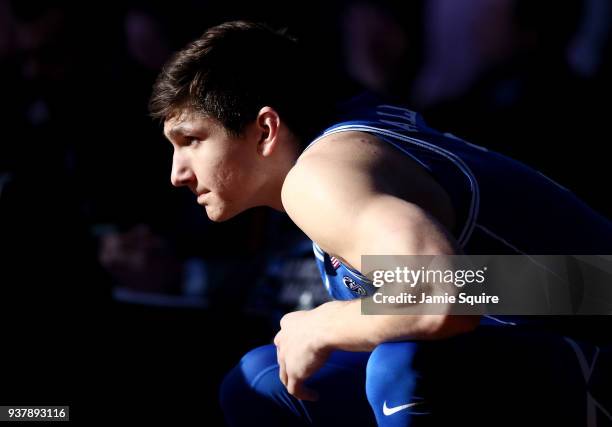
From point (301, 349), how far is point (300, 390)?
151 millimetres

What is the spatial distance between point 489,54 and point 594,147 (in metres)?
0.69

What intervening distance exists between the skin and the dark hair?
0.10 ft

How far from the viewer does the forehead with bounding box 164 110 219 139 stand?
2135 millimetres

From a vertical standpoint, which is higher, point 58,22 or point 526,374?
point 58,22

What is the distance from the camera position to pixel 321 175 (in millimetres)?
1713

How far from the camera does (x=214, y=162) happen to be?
2.15m

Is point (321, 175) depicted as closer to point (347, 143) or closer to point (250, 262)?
point (347, 143)

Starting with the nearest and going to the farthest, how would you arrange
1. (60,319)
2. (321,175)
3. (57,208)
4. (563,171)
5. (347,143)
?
(321,175), (347,143), (60,319), (57,208), (563,171)

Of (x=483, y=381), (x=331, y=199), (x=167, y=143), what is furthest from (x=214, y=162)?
(x=167, y=143)

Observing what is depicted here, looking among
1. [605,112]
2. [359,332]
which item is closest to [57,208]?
[359,332]

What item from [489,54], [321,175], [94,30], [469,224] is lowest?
[469,224]

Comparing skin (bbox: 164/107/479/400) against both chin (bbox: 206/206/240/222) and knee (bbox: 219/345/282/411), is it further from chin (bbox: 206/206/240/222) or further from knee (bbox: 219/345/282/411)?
knee (bbox: 219/345/282/411)

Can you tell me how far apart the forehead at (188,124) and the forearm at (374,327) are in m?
0.54

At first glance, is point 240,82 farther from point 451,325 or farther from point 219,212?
point 451,325
